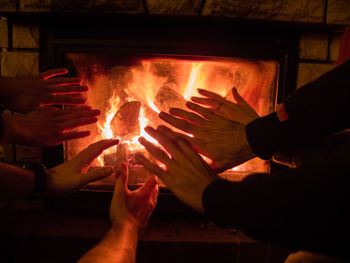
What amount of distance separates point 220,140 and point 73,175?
0.52m

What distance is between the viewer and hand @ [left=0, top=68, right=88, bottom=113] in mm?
820

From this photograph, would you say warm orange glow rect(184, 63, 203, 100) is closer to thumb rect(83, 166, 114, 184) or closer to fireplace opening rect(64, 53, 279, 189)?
fireplace opening rect(64, 53, 279, 189)

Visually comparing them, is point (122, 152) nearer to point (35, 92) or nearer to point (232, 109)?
point (35, 92)

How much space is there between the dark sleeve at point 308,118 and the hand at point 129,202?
0.47 metres

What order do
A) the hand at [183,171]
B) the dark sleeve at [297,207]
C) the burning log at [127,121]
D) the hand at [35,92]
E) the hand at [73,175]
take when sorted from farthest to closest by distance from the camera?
the burning log at [127,121], the hand at [35,92], the hand at [73,175], the hand at [183,171], the dark sleeve at [297,207]

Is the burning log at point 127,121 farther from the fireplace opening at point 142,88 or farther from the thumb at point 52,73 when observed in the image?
the thumb at point 52,73

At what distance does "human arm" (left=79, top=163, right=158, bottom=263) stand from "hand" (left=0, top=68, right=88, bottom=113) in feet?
1.22

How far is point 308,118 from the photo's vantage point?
2.23ft

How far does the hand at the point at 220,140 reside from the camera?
0.77 meters

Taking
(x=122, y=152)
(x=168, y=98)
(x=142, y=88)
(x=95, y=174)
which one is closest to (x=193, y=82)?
(x=168, y=98)

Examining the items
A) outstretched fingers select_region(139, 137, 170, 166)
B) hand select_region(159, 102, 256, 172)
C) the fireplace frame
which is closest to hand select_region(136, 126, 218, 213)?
outstretched fingers select_region(139, 137, 170, 166)

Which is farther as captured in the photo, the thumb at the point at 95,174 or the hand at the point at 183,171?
the thumb at the point at 95,174

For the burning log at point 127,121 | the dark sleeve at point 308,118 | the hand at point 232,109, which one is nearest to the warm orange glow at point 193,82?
the hand at point 232,109

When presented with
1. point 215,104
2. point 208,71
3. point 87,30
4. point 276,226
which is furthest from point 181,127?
point 87,30
